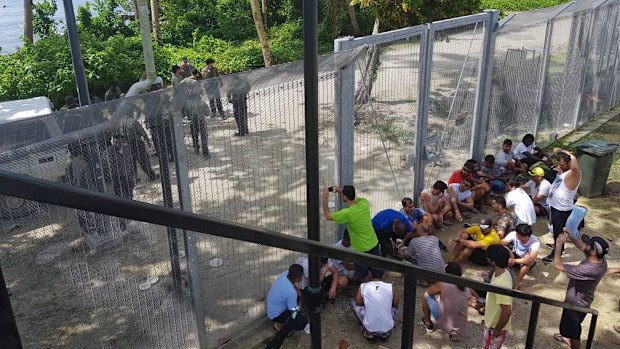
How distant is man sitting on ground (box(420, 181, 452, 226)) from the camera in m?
7.44

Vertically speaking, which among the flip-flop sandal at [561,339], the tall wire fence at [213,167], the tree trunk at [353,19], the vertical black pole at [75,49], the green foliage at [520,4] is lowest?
the flip-flop sandal at [561,339]

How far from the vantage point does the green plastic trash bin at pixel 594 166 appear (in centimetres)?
846

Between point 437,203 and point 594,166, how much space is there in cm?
282

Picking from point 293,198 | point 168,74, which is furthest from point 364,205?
point 168,74

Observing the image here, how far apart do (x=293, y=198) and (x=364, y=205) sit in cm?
82

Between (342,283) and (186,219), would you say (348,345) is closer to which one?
(342,283)

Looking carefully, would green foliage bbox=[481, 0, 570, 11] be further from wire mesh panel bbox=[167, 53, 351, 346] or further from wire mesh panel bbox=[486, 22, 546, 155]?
wire mesh panel bbox=[167, 53, 351, 346]

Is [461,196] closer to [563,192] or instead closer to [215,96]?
[563,192]

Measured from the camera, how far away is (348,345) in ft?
17.8

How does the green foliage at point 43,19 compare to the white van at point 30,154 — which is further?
the green foliage at point 43,19

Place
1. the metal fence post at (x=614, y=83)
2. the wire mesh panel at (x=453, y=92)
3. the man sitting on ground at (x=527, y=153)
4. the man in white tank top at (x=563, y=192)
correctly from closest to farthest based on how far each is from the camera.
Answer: the man in white tank top at (x=563, y=192) → the wire mesh panel at (x=453, y=92) → the man sitting on ground at (x=527, y=153) → the metal fence post at (x=614, y=83)

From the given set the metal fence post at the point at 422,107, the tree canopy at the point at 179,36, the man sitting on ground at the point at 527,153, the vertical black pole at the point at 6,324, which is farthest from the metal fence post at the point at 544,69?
the vertical black pole at the point at 6,324

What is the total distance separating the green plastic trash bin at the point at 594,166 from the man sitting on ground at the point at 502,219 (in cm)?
212

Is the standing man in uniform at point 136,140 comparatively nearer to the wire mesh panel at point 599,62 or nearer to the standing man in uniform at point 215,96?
the standing man in uniform at point 215,96
